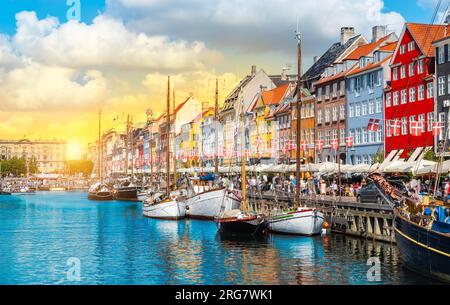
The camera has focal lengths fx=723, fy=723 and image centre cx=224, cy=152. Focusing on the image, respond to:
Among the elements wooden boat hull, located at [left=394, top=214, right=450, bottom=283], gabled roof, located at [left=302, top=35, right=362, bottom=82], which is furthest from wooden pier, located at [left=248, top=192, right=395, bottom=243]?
gabled roof, located at [left=302, top=35, right=362, bottom=82]

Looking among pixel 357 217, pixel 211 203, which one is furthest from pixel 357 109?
pixel 357 217

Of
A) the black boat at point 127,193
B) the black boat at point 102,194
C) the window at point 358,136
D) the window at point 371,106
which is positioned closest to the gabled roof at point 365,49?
the window at point 371,106

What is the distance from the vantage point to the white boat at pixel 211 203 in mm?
66750

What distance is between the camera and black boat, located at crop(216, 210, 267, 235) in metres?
50.8

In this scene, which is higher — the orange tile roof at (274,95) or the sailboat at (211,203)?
the orange tile roof at (274,95)

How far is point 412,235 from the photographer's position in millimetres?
32281

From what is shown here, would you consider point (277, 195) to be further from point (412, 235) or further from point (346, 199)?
point (412, 235)

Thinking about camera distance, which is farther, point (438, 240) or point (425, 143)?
point (425, 143)

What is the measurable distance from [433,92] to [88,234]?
3443 centimetres

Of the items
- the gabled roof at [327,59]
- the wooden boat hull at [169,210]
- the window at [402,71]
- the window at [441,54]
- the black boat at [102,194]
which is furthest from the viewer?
the black boat at [102,194]

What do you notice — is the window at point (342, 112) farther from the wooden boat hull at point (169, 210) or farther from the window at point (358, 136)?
the wooden boat hull at point (169, 210)

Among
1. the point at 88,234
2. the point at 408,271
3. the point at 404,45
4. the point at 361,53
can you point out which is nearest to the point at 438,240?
the point at 408,271

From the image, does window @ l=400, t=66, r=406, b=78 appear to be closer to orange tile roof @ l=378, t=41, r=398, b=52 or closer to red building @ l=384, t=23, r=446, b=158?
red building @ l=384, t=23, r=446, b=158

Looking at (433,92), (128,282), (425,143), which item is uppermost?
(433,92)
